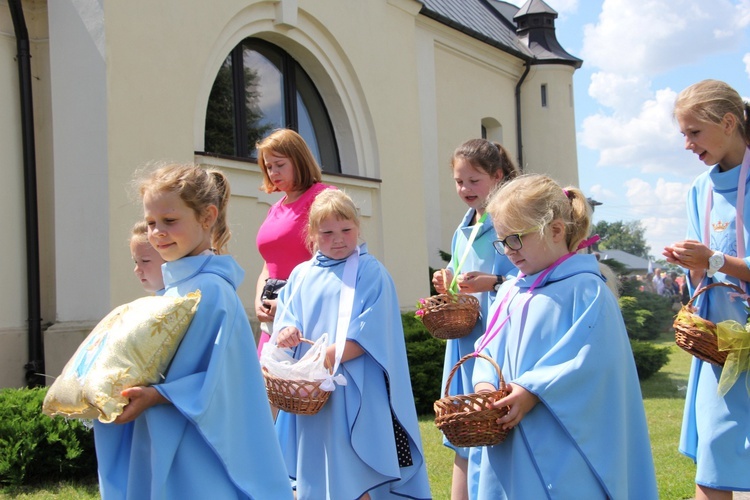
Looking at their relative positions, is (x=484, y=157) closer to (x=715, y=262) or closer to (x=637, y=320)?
(x=715, y=262)

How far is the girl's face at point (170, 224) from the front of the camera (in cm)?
322

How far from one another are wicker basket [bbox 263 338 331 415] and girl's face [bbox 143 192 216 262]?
92cm

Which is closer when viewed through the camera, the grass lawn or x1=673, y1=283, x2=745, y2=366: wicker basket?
x1=673, y1=283, x2=745, y2=366: wicker basket

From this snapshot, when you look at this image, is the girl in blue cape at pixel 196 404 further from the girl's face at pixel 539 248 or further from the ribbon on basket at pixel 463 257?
the ribbon on basket at pixel 463 257

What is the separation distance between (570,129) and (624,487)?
753 inches

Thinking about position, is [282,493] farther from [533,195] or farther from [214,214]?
[533,195]

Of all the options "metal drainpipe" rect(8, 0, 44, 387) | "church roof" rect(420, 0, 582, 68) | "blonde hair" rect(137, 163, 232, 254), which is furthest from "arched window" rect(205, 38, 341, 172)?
"blonde hair" rect(137, 163, 232, 254)

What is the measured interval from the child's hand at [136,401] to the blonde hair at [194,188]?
763mm

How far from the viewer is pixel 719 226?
394 cm

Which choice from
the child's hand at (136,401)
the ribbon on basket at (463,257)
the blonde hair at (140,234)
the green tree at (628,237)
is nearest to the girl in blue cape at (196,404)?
the child's hand at (136,401)

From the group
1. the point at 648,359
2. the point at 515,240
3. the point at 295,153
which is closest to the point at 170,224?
the point at 515,240

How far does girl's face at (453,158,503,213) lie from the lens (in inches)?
181

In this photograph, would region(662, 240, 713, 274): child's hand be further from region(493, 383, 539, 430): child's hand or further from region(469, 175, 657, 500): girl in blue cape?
region(493, 383, 539, 430): child's hand

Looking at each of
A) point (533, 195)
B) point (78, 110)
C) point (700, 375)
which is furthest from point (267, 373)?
point (78, 110)
